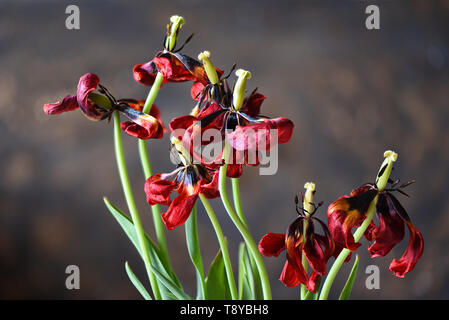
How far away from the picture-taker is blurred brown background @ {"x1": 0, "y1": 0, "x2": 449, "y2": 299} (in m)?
1.00

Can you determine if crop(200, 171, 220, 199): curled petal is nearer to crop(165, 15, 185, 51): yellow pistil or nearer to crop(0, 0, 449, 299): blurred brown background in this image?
crop(165, 15, 185, 51): yellow pistil

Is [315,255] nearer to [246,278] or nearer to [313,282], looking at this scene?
[313,282]

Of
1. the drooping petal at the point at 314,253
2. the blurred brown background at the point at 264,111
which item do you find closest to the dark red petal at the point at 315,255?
the drooping petal at the point at 314,253

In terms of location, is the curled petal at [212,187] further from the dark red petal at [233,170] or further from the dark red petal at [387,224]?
the dark red petal at [387,224]

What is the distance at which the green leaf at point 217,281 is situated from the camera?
1.44ft

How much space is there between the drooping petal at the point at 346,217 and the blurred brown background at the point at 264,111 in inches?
27.1

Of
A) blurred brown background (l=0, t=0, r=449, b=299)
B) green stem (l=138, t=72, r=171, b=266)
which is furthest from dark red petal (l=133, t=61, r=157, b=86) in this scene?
blurred brown background (l=0, t=0, r=449, b=299)

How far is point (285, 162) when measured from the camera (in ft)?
3.36

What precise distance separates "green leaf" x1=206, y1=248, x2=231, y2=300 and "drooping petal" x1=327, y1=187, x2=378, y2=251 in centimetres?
15

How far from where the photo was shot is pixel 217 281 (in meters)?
0.44

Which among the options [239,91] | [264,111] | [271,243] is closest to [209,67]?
[239,91]

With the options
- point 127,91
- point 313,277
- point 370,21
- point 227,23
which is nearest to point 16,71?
point 127,91

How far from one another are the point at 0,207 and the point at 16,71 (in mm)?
299
